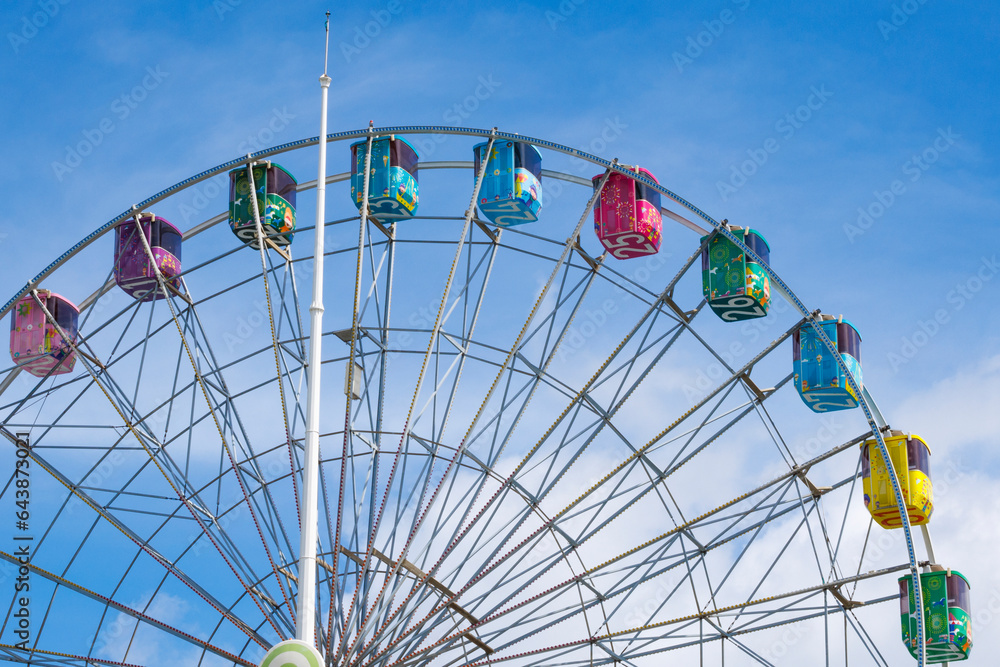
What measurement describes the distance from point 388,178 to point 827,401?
31.2 feet

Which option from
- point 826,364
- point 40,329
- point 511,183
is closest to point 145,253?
point 40,329

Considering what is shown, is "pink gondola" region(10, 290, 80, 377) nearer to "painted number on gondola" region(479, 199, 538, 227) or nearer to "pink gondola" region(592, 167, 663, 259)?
"painted number on gondola" region(479, 199, 538, 227)

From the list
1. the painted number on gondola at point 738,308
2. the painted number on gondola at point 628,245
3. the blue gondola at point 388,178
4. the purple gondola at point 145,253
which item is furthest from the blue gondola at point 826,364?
the purple gondola at point 145,253

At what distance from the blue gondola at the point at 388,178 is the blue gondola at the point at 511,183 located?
141 cm

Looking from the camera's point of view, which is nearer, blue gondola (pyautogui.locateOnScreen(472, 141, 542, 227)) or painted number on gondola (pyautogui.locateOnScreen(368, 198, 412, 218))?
blue gondola (pyautogui.locateOnScreen(472, 141, 542, 227))

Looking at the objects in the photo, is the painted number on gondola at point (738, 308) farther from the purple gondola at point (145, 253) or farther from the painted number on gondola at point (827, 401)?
the purple gondola at point (145, 253)

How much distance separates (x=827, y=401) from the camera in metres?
25.8

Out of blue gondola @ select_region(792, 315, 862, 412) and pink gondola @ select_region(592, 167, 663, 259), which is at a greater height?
pink gondola @ select_region(592, 167, 663, 259)

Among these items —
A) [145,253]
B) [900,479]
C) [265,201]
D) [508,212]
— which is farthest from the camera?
[145,253]

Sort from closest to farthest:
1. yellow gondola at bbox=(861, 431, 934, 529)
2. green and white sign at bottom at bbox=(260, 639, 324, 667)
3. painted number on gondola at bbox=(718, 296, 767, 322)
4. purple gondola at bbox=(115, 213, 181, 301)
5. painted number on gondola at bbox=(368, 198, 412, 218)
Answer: green and white sign at bottom at bbox=(260, 639, 324, 667), yellow gondola at bbox=(861, 431, 934, 529), painted number on gondola at bbox=(368, 198, 412, 218), painted number on gondola at bbox=(718, 296, 767, 322), purple gondola at bbox=(115, 213, 181, 301)

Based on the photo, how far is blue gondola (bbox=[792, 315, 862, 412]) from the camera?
25391 mm

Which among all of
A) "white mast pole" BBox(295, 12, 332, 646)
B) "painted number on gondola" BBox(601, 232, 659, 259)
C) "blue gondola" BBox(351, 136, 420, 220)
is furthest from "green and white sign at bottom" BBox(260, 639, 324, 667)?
"painted number on gondola" BBox(601, 232, 659, 259)

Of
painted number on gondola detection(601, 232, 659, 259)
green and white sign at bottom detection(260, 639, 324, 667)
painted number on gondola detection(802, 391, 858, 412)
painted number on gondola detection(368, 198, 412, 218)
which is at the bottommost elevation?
green and white sign at bottom detection(260, 639, 324, 667)

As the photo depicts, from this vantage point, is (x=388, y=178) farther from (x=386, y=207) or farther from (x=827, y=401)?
(x=827, y=401)
